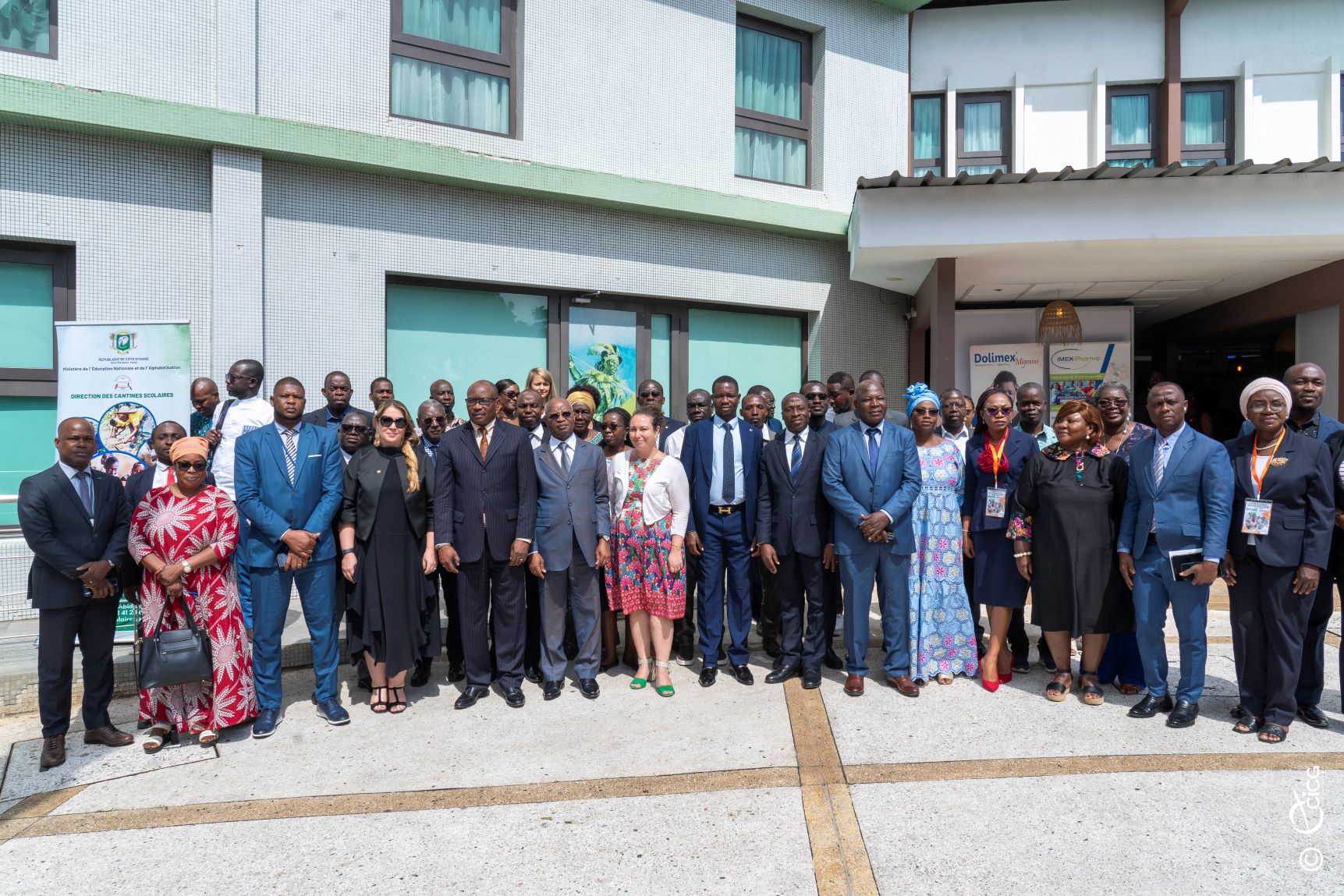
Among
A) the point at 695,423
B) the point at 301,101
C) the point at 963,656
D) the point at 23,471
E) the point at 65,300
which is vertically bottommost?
the point at 963,656

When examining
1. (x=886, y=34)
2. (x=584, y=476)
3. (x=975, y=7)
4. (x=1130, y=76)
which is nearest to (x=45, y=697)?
(x=584, y=476)

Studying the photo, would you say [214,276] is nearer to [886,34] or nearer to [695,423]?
[695,423]

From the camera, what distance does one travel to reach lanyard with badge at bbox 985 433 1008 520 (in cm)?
502

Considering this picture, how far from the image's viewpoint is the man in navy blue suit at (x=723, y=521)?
5301 mm

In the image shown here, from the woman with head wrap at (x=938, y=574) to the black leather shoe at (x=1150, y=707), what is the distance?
929 millimetres

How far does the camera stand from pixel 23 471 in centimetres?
660

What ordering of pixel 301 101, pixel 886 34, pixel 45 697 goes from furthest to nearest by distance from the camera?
pixel 886 34 → pixel 301 101 → pixel 45 697

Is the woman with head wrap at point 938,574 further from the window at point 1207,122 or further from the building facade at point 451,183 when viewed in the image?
the window at point 1207,122

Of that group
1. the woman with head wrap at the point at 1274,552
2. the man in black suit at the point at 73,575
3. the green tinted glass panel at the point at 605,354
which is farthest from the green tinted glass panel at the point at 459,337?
the woman with head wrap at the point at 1274,552

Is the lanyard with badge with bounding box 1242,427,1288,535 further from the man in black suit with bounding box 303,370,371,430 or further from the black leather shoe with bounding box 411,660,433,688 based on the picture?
the man in black suit with bounding box 303,370,371,430

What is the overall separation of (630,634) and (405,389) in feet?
13.0

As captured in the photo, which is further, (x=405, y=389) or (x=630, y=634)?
(x=405, y=389)

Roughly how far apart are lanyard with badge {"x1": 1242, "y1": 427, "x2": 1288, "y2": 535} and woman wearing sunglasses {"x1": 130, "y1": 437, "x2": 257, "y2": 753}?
5610mm

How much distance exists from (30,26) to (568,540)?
637 cm
